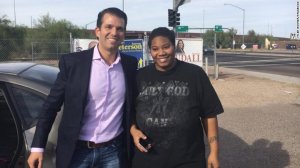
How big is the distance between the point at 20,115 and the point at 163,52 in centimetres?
105

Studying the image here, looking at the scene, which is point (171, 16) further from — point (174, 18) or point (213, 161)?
point (213, 161)

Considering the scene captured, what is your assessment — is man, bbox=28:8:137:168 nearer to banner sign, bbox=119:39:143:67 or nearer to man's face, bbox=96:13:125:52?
man's face, bbox=96:13:125:52

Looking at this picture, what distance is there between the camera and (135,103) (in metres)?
2.97

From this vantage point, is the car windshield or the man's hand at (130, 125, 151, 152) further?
the car windshield

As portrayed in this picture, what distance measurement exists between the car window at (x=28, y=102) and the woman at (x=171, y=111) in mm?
677

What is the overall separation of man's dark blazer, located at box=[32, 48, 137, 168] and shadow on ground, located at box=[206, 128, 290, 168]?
3.44 meters

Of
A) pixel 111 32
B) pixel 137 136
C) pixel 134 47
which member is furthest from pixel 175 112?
pixel 134 47

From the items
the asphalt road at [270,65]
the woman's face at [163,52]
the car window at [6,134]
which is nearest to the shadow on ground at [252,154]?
the woman's face at [163,52]

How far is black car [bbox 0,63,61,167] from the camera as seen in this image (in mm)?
2958

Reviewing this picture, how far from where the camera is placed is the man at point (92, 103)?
109 inches

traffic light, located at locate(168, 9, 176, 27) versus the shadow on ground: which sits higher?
traffic light, located at locate(168, 9, 176, 27)

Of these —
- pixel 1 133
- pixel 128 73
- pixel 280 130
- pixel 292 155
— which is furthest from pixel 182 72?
pixel 280 130

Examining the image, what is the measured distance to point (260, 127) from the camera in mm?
8562

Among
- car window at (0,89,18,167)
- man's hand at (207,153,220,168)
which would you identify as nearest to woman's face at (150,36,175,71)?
man's hand at (207,153,220,168)
